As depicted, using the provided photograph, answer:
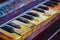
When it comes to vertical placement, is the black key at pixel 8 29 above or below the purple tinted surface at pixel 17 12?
below

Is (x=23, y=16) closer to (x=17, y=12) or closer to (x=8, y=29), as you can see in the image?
(x=17, y=12)

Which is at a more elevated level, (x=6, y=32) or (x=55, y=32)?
(x=6, y=32)

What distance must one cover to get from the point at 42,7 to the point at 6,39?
1.44ft

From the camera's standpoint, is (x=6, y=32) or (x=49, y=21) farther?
→ (x=49, y=21)

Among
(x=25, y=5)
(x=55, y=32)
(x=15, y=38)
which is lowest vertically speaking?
(x=55, y=32)

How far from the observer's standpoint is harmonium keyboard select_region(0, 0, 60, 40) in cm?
101

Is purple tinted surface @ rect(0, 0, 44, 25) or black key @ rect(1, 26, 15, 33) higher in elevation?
purple tinted surface @ rect(0, 0, 44, 25)

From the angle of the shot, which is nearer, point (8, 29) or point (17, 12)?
point (8, 29)

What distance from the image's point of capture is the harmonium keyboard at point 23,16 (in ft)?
3.30

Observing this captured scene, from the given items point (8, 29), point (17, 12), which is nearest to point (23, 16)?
point (17, 12)

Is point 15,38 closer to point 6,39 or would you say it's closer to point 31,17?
point 6,39

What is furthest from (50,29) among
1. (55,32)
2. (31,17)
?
(31,17)

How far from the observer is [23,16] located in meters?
1.17

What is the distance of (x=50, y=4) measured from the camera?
1336mm
